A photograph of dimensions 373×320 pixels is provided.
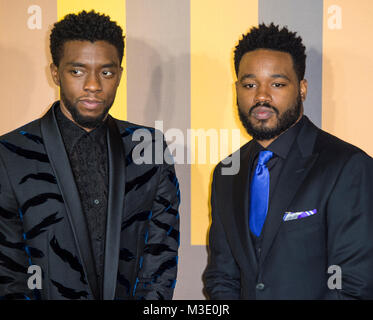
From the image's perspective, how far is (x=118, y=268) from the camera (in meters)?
2.05

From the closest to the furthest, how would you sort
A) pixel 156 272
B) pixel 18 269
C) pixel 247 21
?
pixel 18 269, pixel 156 272, pixel 247 21

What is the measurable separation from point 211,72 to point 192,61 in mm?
140

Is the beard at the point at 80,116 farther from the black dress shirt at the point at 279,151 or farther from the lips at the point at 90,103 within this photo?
the black dress shirt at the point at 279,151

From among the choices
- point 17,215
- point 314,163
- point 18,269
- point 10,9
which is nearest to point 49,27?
point 10,9

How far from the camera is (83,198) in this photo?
2018 millimetres

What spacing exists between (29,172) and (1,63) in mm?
1067

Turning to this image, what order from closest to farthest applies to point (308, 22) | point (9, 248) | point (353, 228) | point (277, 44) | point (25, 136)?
1. point (353, 228)
2. point (9, 248)
3. point (25, 136)
4. point (277, 44)
5. point (308, 22)

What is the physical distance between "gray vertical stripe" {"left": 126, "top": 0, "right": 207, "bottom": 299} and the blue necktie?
721 millimetres

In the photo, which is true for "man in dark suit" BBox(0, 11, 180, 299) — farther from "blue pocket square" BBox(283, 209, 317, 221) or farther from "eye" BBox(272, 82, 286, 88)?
"eye" BBox(272, 82, 286, 88)

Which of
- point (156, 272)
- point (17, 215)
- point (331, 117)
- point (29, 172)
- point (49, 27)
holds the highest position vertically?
point (49, 27)

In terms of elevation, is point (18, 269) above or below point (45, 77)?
below

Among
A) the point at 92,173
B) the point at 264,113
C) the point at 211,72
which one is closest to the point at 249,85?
the point at 264,113

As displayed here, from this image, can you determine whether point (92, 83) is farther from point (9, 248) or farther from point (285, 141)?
point (285, 141)

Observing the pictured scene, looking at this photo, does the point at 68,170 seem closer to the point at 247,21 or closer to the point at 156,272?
the point at 156,272
